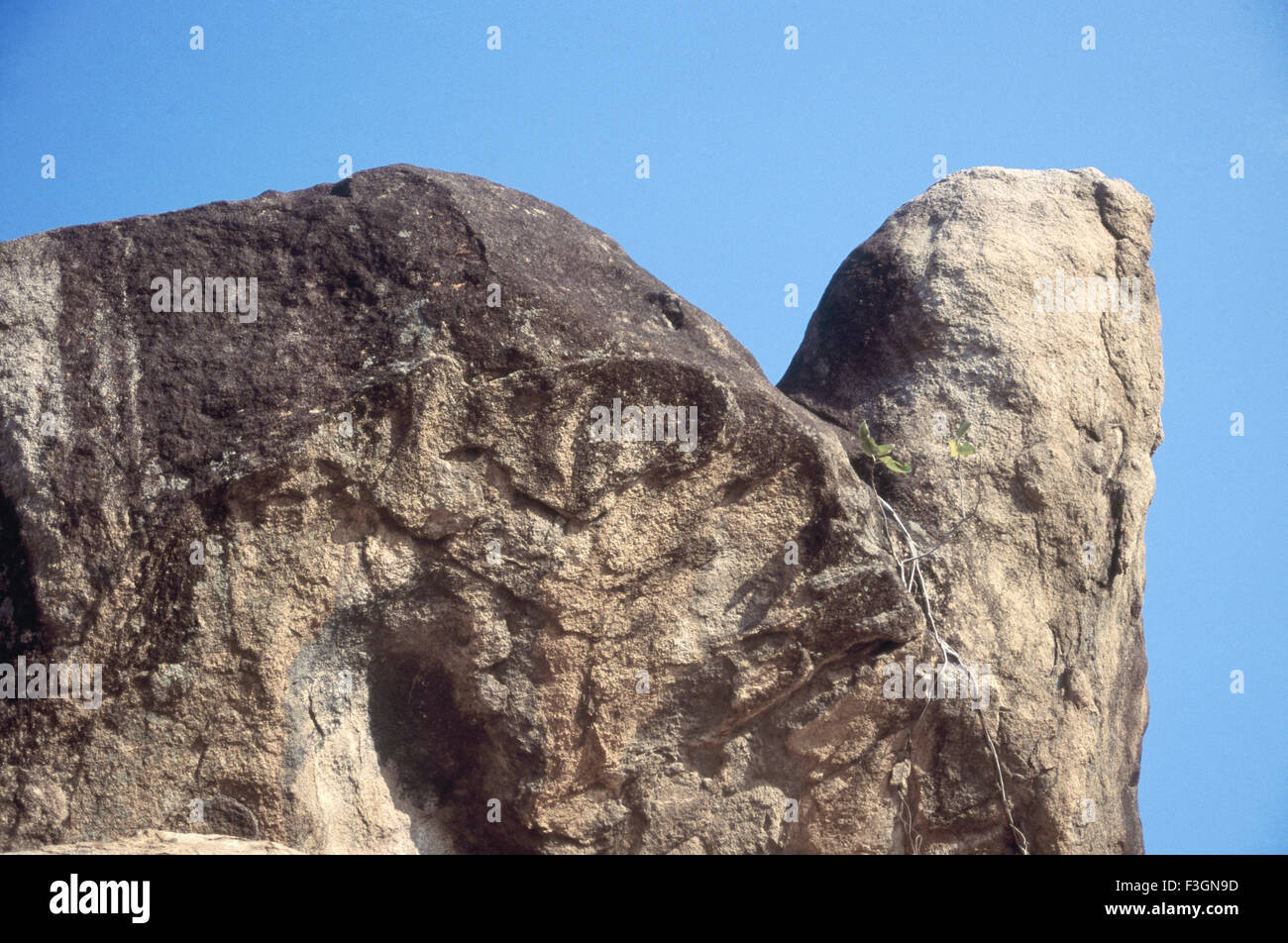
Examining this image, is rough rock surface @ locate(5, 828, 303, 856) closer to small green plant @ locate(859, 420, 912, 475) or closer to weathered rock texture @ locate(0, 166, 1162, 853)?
weathered rock texture @ locate(0, 166, 1162, 853)

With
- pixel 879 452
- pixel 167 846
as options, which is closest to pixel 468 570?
pixel 167 846

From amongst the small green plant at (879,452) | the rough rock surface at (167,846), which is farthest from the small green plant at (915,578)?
the rough rock surface at (167,846)

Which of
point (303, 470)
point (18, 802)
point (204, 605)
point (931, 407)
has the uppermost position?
point (931, 407)

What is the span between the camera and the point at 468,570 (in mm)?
4047

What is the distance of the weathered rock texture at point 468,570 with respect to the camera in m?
3.77

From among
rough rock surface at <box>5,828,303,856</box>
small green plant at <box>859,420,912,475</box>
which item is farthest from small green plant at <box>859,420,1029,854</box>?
rough rock surface at <box>5,828,303,856</box>

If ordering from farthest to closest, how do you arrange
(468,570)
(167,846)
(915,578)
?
1. (915,578)
2. (468,570)
3. (167,846)

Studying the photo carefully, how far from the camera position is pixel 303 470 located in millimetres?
3834

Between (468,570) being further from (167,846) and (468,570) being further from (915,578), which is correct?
(915,578)

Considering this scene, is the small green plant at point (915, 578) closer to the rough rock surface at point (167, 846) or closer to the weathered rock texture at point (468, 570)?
the weathered rock texture at point (468, 570)
